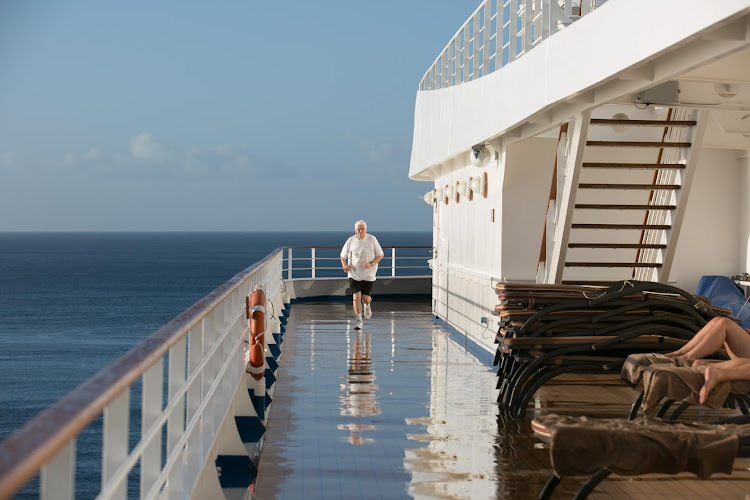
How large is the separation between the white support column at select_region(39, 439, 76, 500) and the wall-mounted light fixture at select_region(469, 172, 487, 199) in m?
9.44

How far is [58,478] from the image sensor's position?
Answer: 1750 millimetres

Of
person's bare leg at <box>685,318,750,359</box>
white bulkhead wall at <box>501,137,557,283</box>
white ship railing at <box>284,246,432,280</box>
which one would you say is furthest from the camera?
white ship railing at <box>284,246,432,280</box>

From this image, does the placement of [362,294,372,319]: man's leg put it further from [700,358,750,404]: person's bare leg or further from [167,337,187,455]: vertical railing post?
[167,337,187,455]: vertical railing post

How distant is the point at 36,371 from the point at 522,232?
47.0m

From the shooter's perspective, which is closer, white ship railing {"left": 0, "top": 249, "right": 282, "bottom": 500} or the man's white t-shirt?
white ship railing {"left": 0, "top": 249, "right": 282, "bottom": 500}

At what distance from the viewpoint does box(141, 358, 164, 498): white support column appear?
2.81 m

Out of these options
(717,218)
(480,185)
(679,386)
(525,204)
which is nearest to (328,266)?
(480,185)

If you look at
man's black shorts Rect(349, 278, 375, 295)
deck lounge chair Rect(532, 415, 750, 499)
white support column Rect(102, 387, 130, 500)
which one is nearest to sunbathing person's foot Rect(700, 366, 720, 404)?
deck lounge chair Rect(532, 415, 750, 499)

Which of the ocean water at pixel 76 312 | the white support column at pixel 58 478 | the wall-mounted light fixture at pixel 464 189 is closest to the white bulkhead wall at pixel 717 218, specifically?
the wall-mounted light fixture at pixel 464 189

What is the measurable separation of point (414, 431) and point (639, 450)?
288cm

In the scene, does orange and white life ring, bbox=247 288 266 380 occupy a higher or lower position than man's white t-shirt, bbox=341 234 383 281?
lower

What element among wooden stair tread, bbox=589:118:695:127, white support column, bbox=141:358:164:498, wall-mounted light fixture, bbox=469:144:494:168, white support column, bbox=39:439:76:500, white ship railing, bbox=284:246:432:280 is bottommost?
white ship railing, bbox=284:246:432:280

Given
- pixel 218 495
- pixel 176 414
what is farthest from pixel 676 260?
pixel 176 414

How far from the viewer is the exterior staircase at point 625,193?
26.8ft
